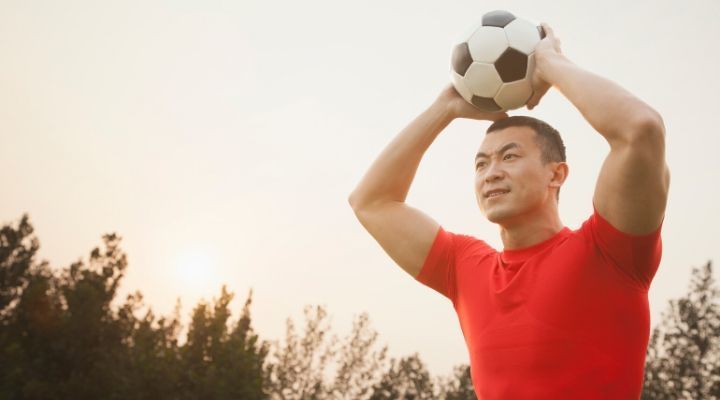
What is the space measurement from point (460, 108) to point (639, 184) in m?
1.57

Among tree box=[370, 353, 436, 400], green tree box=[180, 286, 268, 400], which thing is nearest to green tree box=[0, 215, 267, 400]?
green tree box=[180, 286, 268, 400]

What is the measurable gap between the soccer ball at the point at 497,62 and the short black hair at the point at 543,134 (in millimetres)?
211

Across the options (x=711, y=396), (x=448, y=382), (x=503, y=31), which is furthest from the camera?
(x=448, y=382)

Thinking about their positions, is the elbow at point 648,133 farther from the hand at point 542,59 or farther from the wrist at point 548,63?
the hand at point 542,59

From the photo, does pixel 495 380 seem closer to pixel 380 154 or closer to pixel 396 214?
pixel 396 214

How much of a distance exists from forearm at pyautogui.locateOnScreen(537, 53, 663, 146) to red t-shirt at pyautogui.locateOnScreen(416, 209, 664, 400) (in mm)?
416

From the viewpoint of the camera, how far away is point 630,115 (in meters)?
2.44

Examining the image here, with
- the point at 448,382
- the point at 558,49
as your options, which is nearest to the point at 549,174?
Result: the point at 558,49

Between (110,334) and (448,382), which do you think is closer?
(110,334)

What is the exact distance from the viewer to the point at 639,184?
94.0 inches

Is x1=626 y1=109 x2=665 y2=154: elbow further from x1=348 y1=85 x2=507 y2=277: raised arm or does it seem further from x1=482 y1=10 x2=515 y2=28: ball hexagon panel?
x1=482 y1=10 x2=515 y2=28: ball hexagon panel

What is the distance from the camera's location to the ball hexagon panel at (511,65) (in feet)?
11.3

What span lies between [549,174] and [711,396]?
41550 millimetres

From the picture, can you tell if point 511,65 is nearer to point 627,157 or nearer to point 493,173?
point 493,173
